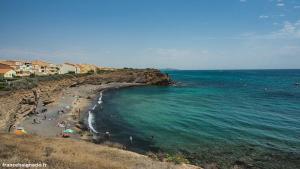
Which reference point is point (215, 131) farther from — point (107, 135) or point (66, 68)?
point (66, 68)

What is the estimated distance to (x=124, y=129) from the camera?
3588 cm

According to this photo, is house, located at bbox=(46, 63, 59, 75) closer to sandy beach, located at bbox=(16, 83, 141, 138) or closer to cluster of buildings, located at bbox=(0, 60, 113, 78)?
cluster of buildings, located at bbox=(0, 60, 113, 78)

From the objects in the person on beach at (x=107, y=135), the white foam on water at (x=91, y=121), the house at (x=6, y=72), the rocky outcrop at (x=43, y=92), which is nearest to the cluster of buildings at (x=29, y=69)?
the house at (x=6, y=72)

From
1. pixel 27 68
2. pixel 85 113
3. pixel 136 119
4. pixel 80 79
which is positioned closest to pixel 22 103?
pixel 85 113

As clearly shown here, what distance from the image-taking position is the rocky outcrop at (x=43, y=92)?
1481 inches

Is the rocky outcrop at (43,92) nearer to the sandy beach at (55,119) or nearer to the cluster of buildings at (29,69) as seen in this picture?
the sandy beach at (55,119)

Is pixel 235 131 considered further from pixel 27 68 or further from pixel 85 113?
pixel 27 68

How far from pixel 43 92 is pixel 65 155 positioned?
150ft

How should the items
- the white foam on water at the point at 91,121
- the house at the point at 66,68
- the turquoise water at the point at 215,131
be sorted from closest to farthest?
1. the turquoise water at the point at 215,131
2. the white foam on water at the point at 91,121
3. the house at the point at 66,68

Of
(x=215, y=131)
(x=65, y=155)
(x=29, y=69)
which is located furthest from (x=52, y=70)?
(x=65, y=155)

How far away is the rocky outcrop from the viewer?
37.6 meters

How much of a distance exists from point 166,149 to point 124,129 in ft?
33.2

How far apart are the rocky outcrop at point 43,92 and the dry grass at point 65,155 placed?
12.0 m

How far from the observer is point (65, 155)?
19.0 m
